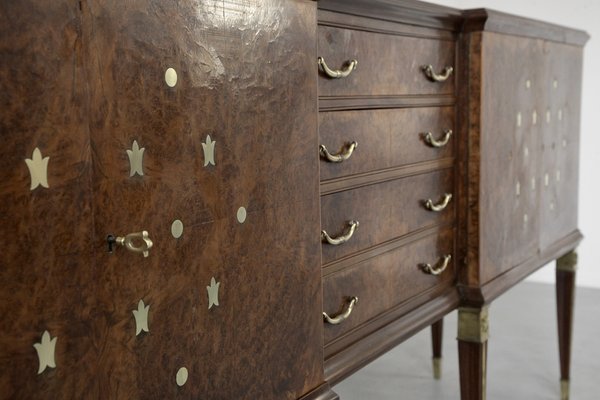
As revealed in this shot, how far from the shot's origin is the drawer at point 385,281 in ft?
5.05

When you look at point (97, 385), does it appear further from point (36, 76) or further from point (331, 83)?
point (331, 83)

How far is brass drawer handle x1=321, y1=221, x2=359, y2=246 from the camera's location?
1.46 metres

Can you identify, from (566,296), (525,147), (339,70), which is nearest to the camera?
(339,70)

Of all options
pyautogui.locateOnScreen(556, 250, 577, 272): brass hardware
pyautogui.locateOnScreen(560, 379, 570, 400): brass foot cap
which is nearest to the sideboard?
pyautogui.locateOnScreen(556, 250, 577, 272): brass hardware

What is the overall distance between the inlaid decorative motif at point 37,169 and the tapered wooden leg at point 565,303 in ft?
7.76

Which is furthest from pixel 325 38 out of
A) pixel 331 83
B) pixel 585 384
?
pixel 585 384

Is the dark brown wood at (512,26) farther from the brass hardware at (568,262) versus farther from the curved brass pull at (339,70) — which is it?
the brass hardware at (568,262)

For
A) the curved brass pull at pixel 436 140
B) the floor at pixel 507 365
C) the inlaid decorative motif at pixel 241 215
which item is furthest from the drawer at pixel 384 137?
the floor at pixel 507 365

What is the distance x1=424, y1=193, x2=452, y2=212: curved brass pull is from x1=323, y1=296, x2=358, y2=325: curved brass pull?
1.30ft

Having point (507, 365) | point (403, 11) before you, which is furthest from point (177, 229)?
point (507, 365)

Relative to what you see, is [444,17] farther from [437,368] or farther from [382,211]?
[437,368]

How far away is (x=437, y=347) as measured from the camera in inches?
123

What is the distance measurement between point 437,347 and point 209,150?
2277mm

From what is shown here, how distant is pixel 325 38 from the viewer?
1.43 meters
